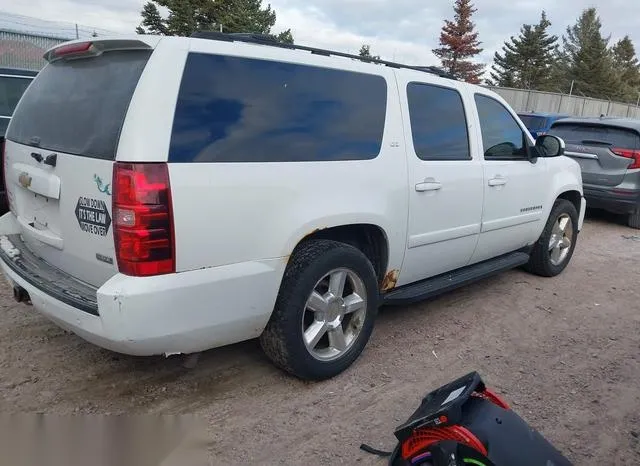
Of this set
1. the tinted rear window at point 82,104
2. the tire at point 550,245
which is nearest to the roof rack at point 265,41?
the tinted rear window at point 82,104

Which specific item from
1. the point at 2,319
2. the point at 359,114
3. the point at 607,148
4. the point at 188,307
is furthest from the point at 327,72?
the point at 607,148

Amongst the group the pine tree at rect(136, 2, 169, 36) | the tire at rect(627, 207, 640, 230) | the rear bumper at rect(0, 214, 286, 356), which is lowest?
the tire at rect(627, 207, 640, 230)

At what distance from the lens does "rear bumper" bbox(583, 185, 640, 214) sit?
27.0ft

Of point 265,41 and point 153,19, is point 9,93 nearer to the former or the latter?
point 265,41

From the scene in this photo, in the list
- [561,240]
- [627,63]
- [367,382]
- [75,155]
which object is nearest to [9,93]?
[75,155]

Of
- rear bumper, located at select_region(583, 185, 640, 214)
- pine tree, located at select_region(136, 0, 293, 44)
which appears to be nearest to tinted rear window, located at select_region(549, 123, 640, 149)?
rear bumper, located at select_region(583, 185, 640, 214)

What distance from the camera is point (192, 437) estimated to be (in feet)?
9.01

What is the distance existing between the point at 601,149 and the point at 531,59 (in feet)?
185

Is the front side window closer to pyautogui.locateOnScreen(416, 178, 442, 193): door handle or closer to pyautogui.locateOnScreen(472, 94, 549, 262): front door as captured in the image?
pyautogui.locateOnScreen(472, 94, 549, 262): front door

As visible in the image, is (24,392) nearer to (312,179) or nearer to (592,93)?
(312,179)

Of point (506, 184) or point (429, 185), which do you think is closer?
point (429, 185)

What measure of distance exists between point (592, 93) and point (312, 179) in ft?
209

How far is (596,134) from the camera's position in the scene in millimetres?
8562

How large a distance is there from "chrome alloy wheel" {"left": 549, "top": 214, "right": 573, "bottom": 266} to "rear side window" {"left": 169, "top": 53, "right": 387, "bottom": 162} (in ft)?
10.1
